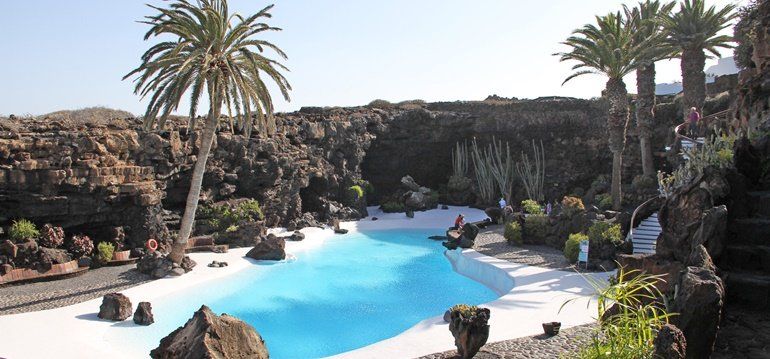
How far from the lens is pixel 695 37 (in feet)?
80.7

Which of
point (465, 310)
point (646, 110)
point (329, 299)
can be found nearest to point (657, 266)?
point (465, 310)

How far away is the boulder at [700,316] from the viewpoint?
654cm

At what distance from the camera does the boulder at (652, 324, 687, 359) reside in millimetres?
5879

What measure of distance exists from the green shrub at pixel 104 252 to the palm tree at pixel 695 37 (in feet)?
74.5

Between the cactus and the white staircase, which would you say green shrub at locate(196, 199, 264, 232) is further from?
the cactus

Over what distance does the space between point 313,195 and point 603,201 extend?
14.1 metres

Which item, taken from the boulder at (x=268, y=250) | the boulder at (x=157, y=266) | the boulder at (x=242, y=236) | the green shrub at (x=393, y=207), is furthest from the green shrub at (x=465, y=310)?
the green shrub at (x=393, y=207)

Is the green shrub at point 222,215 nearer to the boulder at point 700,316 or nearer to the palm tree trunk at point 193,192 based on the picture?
the palm tree trunk at point 193,192

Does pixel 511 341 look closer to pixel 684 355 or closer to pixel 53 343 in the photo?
pixel 684 355

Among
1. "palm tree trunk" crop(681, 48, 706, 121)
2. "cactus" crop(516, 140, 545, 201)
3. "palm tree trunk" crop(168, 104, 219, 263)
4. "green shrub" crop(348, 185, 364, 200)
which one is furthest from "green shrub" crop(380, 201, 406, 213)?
"palm tree trunk" crop(168, 104, 219, 263)

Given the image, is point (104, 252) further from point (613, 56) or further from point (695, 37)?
point (695, 37)

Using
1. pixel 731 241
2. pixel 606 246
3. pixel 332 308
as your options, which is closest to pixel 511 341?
pixel 731 241

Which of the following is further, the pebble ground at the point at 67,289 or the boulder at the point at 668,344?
the pebble ground at the point at 67,289

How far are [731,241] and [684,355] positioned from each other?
404cm
